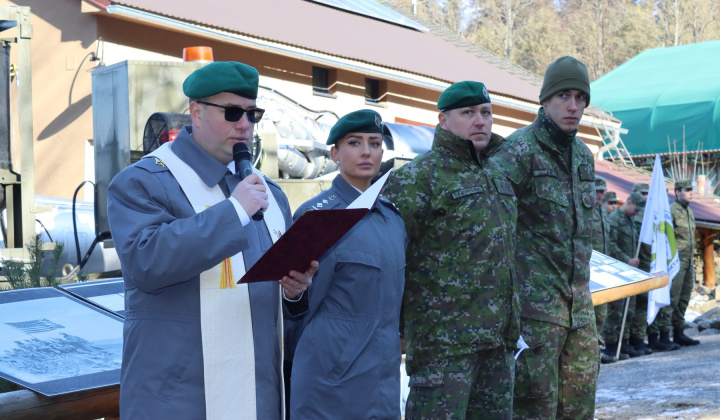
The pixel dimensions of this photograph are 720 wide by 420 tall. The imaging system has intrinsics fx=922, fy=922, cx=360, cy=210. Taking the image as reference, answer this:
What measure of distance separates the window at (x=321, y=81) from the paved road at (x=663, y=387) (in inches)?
287

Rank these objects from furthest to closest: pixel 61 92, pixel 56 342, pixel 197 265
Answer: pixel 61 92 < pixel 56 342 < pixel 197 265

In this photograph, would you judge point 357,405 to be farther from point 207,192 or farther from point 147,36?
point 147,36

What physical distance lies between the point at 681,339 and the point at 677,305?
19.5 inches

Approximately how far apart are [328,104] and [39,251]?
1185cm

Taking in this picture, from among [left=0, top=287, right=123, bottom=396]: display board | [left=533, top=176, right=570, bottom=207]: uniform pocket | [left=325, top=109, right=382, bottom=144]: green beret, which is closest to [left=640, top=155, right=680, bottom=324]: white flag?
[left=533, top=176, right=570, bottom=207]: uniform pocket

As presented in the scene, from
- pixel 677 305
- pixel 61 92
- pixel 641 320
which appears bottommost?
pixel 641 320

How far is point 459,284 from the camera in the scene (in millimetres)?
4137

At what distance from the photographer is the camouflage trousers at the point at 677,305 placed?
1302 centimetres

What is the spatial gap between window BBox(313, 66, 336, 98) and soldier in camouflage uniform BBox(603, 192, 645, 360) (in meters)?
5.82

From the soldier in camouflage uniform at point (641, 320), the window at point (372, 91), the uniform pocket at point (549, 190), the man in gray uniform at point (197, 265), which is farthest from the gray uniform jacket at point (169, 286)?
the window at point (372, 91)

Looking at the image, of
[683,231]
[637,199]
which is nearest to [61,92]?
[637,199]

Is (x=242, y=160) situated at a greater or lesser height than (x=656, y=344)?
greater

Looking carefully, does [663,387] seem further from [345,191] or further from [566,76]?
[345,191]

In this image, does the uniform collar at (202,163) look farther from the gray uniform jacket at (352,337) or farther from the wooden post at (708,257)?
the wooden post at (708,257)
